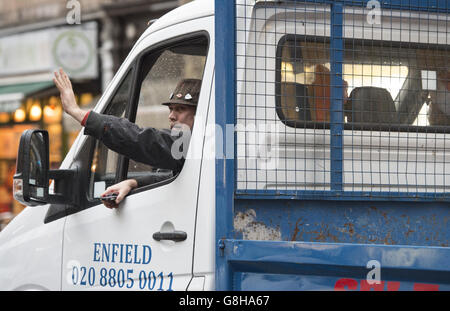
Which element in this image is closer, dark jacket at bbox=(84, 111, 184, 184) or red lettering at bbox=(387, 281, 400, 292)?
red lettering at bbox=(387, 281, 400, 292)

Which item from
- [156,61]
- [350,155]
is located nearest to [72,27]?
[156,61]

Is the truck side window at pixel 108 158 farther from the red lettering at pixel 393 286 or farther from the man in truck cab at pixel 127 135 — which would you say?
the red lettering at pixel 393 286

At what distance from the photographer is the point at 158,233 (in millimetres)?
3176

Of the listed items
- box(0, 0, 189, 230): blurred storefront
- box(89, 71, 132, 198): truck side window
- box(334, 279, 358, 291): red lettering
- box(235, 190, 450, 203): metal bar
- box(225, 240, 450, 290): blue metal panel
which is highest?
box(0, 0, 189, 230): blurred storefront

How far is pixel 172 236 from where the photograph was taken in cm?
309

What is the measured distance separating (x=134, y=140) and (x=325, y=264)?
1.08 m

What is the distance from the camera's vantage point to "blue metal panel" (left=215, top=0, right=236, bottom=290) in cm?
271

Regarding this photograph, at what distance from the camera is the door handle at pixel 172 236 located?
305cm

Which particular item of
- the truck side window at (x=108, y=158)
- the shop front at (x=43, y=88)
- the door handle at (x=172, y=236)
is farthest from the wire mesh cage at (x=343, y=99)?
the shop front at (x=43, y=88)

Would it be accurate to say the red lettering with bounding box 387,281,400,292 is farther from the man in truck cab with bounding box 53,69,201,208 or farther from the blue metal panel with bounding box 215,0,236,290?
the man in truck cab with bounding box 53,69,201,208

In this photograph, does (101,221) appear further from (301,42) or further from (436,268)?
(436,268)

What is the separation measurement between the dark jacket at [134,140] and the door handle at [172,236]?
0.29 metres

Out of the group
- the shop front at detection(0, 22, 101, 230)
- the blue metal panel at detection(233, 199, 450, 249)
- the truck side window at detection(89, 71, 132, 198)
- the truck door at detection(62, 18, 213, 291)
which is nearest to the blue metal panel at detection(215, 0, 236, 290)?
the blue metal panel at detection(233, 199, 450, 249)

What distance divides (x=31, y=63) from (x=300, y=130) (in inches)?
518
